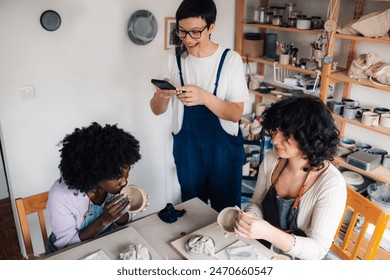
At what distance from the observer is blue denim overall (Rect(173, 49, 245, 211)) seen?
195 cm

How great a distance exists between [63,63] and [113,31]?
36 centimetres

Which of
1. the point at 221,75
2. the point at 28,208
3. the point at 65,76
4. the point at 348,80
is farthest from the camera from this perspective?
the point at 348,80

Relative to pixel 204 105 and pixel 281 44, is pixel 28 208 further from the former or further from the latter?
pixel 281 44

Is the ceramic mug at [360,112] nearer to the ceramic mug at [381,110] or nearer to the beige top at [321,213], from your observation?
the ceramic mug at [381,110]

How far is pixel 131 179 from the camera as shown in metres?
2.68

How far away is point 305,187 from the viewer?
Answer: 1453mm

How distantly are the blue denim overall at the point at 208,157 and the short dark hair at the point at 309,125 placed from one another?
533 mm

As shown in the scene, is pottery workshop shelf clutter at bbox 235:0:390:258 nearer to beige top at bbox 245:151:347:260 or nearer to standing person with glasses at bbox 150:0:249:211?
standing person with glasses at bbox 150:0:249:211

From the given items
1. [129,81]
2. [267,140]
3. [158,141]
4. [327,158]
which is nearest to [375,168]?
[267,140]

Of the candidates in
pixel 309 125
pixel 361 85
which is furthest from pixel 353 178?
pixel 309 125

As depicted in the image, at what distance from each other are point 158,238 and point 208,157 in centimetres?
66

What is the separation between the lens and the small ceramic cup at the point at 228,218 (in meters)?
1.37

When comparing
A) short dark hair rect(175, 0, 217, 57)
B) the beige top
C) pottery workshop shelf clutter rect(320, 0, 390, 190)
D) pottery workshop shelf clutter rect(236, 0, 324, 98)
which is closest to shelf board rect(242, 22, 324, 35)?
pottery workshop shelf clutter rect(236, 0, 324, 98)
